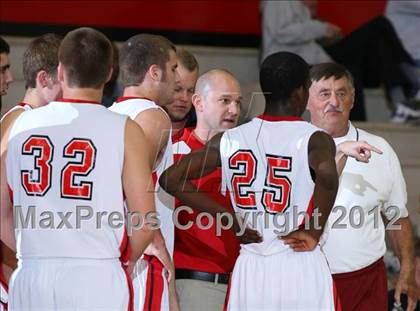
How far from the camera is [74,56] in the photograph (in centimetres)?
470

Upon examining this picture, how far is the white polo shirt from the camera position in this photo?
20.0 feet

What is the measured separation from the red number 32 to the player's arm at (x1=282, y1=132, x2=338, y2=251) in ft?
3.53

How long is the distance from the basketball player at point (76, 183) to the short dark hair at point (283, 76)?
2.52 ft

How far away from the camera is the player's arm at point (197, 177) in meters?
5.22

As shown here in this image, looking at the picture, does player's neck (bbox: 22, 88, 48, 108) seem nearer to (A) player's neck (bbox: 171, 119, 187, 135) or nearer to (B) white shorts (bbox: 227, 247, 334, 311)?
(A) player's neck (bbox: 171, 119, 187, 135)

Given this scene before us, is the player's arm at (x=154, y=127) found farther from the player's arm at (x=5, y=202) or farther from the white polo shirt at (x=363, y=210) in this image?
the white polo shirt at (x=363, y=210)

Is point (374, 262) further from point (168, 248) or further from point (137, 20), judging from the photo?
point (137, 20)

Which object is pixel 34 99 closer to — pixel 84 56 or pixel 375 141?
pixel 84 56

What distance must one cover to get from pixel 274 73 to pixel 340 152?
0.70 metres

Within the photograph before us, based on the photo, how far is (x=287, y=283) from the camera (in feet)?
16.9

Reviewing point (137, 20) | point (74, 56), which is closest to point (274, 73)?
point (74, 56)

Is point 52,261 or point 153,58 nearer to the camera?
point 52,261

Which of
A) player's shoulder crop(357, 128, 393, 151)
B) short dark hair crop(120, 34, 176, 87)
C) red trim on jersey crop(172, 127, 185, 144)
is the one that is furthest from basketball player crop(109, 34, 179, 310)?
player's shoulder crop(357, 128, 393, 151)

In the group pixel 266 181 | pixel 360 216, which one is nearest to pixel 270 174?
pixel 266 181
